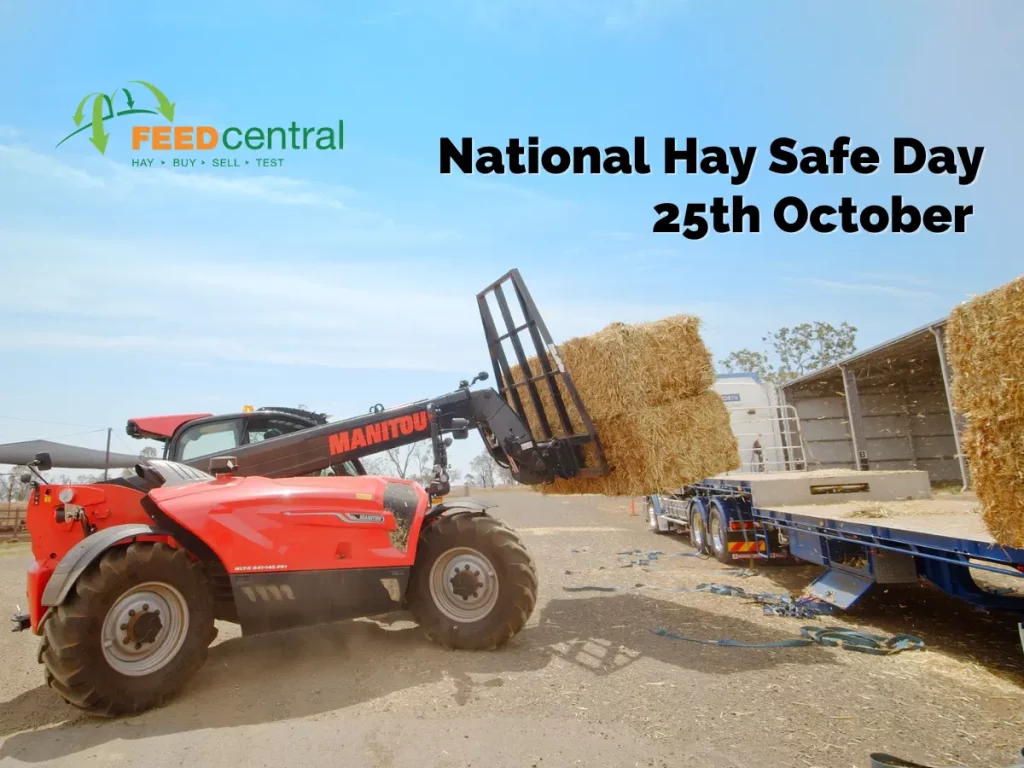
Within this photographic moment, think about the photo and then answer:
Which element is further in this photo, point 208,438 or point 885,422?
point 885,422

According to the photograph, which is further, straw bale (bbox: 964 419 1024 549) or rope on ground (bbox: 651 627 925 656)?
rope on ground (bbox: 651 627 925 656)

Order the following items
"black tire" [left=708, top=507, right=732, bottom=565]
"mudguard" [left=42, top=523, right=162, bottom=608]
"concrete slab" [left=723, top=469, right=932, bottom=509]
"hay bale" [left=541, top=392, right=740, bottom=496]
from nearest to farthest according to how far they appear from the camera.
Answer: "mudguard" [left=42, top=523, right=162, bottom=608]
"hay bale" [left=541, top=392, right=740, bottom=496]
"concrete slab" [left=723, top=469, right=932, bottom=509]
"black tire" [left=708, top=507, right=732, bottom=565]

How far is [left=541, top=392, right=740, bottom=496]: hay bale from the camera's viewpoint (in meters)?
7.37

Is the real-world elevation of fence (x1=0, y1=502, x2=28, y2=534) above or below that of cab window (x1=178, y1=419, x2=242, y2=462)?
A: below

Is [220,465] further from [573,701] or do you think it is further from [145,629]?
[573,701]

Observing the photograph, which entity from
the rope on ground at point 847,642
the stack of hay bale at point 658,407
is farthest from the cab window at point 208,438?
the rope on ground at point 847,642

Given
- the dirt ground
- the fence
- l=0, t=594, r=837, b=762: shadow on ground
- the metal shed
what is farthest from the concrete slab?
the fence

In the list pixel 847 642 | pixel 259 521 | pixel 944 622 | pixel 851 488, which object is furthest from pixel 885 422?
pixel 259 521

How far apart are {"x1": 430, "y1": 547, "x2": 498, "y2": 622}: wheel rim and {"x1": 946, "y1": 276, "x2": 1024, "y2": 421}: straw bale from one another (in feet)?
13.7

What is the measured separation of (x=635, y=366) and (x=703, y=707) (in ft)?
11.4

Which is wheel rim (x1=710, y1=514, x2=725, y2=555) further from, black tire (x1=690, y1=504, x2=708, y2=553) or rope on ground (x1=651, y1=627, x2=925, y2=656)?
rope on ground (x1=651, y1=627, x2=925, y2=656)

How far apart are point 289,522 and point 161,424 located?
3492 mm

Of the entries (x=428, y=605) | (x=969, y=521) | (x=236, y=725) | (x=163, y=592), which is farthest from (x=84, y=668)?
(x=969, y=521)

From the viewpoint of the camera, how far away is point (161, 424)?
845 centimetres
